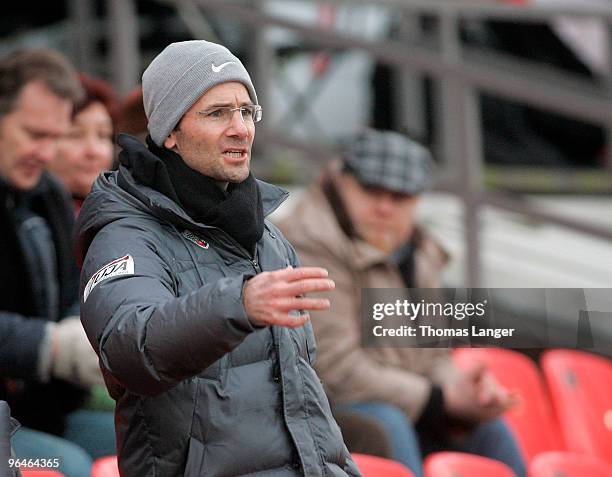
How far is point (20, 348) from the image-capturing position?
3.10 meters

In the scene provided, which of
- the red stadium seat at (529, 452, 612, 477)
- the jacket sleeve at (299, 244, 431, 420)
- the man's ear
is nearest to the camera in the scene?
the man's ear

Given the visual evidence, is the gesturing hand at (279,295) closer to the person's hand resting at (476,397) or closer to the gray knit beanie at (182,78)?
the gray knit beanie at (182,78)

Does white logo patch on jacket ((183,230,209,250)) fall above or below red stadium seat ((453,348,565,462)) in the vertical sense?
above

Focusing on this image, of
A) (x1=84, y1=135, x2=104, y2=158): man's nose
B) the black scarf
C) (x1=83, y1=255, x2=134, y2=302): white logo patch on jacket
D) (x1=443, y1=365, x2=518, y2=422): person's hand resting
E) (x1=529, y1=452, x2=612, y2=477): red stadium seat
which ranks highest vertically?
(x1=84, y1=135, x2=104, y2=158): man's nose

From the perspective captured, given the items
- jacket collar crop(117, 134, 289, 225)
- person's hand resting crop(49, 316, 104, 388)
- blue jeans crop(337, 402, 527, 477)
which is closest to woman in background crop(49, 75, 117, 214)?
person's hand resting crop(49, 316, 104, 388)

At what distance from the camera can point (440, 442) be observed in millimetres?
3980

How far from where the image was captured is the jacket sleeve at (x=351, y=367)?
12.3 feet

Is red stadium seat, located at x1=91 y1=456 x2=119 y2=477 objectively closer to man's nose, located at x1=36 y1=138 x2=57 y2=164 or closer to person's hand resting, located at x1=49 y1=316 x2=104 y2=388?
person's hand resting, located at x1=49 y1=316 x2=104 y2=388

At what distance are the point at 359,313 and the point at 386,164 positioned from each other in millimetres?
548

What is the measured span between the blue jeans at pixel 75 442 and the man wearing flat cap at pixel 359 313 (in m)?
0.72

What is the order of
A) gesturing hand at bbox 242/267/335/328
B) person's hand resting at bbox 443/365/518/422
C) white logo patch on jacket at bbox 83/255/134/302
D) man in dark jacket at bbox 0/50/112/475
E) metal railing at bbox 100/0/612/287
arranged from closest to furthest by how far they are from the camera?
gesturing hand at bbox 242/267/335/328
white logo patch on jacket at bbox 83/255/134/302
man in dark jacket at bbox 0/50/112/475
person's hand resting at bbox 443/365/518/422
metal railing at bbox 100/0/612/287

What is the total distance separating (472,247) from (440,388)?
4.10 feet

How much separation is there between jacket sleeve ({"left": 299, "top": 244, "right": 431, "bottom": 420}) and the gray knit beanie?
1538 mm

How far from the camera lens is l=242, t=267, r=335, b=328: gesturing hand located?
1867mm
